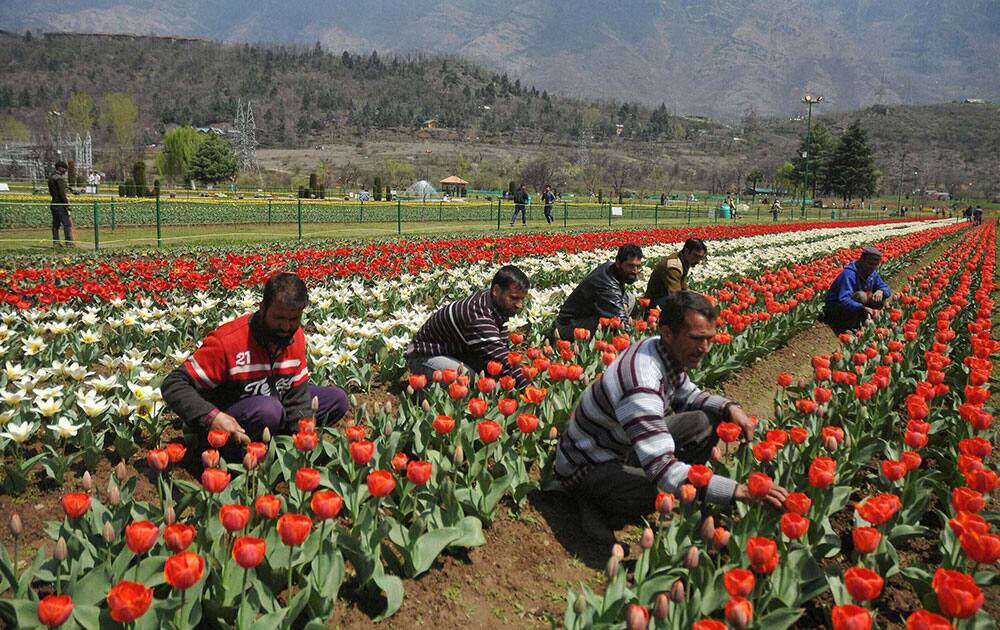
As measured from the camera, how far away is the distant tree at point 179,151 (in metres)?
72.1

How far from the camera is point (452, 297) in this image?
909cm

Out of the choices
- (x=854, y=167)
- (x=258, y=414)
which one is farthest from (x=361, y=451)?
(x=854, y=167)

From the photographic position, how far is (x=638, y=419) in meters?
3.25

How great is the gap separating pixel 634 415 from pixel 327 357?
272 cm

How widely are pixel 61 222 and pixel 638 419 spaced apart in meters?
15.2

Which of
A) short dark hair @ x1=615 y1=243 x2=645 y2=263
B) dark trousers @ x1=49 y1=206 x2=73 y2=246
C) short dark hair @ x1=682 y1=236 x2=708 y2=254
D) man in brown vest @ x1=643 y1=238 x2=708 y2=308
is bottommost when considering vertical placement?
man in brown vest @ x1=643 y1=238 x2=708 y2=308

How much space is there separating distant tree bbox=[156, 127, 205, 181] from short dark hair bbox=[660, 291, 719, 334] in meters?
75.1

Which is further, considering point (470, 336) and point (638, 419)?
point (470, 336)

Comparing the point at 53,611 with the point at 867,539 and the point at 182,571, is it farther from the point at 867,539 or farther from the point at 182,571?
the point at 867,539

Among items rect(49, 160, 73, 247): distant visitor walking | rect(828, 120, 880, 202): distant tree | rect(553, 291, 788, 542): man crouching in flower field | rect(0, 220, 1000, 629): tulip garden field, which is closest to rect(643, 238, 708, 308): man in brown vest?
rect(0, 220, 1000, 629): tulip garden field

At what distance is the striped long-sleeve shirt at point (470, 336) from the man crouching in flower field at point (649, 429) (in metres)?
1.15

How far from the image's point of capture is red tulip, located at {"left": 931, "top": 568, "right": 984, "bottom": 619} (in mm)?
2027

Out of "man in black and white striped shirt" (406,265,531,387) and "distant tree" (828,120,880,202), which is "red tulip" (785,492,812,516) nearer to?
"man in black and white striped shirt" (406,265,531,387)

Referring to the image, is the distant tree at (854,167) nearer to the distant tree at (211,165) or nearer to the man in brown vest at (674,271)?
the distant tree at (211,165)
